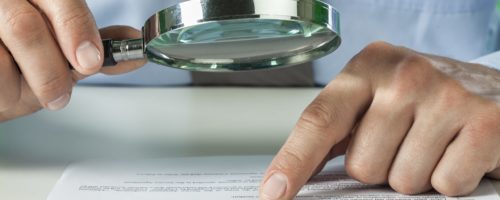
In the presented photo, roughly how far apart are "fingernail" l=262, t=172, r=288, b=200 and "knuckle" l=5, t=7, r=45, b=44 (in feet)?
0.92

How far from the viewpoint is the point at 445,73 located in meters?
0.84

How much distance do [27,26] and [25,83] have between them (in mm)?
124

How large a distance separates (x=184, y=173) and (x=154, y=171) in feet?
0.12

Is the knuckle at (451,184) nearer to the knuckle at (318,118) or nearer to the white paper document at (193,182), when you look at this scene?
the white paper document at (193,182)

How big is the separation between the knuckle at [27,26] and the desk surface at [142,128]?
180 mm

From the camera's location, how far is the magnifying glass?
2.05ft

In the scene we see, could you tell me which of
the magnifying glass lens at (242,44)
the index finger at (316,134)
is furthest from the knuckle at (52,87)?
the index finger at (316,134)

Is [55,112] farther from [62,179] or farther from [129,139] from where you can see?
[62,179]

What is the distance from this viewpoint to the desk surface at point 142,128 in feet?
3.06

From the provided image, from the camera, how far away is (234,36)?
709mm

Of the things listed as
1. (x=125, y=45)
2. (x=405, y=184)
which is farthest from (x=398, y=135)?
(x=125, y=45)

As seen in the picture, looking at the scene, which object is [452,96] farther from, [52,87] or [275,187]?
[52,87]

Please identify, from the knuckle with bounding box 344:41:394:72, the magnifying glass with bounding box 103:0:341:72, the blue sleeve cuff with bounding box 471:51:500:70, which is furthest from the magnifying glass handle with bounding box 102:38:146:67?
the blue sleeve cuff with bounding box 471:51:500:70

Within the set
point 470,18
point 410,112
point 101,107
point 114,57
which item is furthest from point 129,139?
point 470,18
